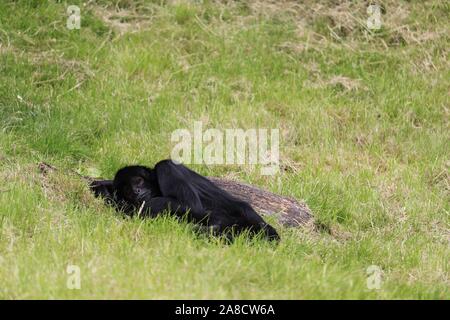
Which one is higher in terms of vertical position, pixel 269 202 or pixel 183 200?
pixel 183 200

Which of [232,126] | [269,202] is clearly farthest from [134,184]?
[232,126]

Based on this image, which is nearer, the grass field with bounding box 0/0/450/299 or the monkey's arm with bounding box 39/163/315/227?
the grass field with bounding box 0/0/450/299

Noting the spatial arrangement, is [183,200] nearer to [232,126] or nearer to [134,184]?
[134,184]

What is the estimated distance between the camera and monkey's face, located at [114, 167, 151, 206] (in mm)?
8516

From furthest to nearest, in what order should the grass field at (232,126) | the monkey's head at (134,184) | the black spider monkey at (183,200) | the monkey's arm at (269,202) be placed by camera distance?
the monkey's arm at (269,202) → the monkey's head at (134,184) → the black spider monkey at (183,200) → the grass field at (232,126)

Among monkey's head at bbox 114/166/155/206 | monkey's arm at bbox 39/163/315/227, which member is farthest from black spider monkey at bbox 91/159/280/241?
monkey's arm at bbox 39/163/315/227

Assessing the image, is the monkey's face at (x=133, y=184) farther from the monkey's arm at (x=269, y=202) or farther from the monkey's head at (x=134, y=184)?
the monkey's arm at (x=269, y=202)

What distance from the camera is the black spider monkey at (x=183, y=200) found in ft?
26.6

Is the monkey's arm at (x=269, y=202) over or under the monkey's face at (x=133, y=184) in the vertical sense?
under

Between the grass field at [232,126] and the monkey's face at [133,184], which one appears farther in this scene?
the monkey's face at [133,184]

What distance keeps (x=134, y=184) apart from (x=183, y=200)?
0.62 meters

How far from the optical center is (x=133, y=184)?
8.56m

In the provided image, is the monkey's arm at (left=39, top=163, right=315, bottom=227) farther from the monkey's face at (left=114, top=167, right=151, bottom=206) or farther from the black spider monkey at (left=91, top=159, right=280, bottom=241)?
the black spider monkey at (left=91, top=159, right=280, bottom=241)

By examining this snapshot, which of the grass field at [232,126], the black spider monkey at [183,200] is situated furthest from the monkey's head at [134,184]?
the grass field at [232,126]
